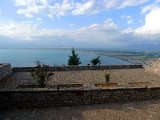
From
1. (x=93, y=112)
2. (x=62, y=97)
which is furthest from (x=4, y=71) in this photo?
(x=93, y=112)

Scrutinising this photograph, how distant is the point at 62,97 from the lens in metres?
12.7

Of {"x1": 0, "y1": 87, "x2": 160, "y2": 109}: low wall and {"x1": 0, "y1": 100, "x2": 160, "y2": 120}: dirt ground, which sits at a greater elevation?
{"x1": 0, "y1": 87, "x2": 160, "y2": 109}: low wall

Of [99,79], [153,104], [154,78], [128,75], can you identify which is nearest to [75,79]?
[99,79]

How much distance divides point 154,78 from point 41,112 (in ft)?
34.9

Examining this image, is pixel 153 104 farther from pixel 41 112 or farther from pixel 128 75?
pixel 128 75

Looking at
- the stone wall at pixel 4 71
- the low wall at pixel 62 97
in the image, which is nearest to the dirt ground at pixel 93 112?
the low wall at pixel 62 97

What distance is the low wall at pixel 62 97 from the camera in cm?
1245

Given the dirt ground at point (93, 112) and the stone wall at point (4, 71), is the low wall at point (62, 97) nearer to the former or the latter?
the dirt ground at point (93, 112)

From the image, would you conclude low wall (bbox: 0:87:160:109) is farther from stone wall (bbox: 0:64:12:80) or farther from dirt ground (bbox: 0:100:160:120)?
stone wall (bbox: 0:64:12:80)

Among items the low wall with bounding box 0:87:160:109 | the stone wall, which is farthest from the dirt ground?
the stone wall

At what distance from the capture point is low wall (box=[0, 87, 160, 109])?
12453 mm

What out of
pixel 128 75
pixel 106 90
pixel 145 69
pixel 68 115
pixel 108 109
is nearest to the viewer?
pixel 68 115

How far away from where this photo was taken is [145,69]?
2442 centimetres

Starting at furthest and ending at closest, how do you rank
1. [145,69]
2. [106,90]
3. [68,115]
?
[145,69] < [106,90] < [68,115]
